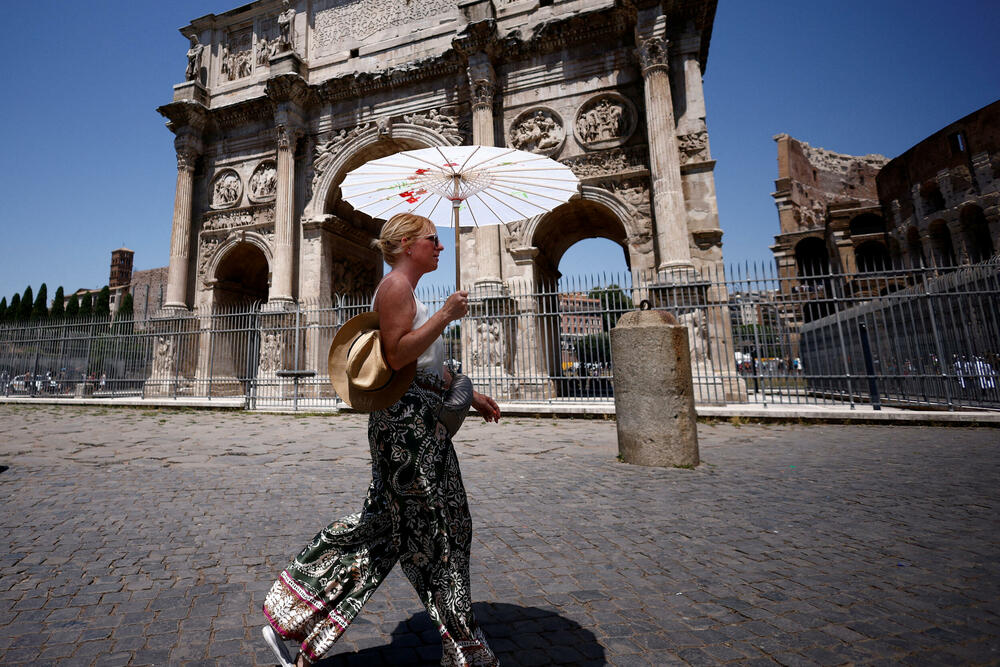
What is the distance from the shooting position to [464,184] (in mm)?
2281

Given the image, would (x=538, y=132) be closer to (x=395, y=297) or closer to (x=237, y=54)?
(x=395, y=297)

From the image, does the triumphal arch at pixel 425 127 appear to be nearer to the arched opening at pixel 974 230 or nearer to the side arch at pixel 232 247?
the side arch at pixel 232 247

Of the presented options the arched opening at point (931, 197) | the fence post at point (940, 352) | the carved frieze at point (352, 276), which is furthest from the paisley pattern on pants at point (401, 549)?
the arched opening at point (931, 197)

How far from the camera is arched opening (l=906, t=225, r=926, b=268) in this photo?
24828 millimetres

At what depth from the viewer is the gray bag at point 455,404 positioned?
150 centimetres

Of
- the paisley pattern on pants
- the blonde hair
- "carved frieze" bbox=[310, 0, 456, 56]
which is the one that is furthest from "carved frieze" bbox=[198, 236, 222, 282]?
the paisley pattern on pants

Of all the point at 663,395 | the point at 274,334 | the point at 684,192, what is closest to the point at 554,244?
the point at 684,192

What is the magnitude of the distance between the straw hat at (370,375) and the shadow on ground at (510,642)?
99 centimetres

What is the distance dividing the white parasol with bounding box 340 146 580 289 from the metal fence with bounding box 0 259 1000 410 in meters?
3.12

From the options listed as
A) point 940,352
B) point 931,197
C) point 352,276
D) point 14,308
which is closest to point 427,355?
point 940,352

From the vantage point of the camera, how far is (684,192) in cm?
1128

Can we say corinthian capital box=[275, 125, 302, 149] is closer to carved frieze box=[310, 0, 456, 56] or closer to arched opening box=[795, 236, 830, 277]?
carved frieze box=[310, 0, 456, 56]

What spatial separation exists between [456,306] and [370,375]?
358mm

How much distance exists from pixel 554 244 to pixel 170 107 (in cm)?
1406
